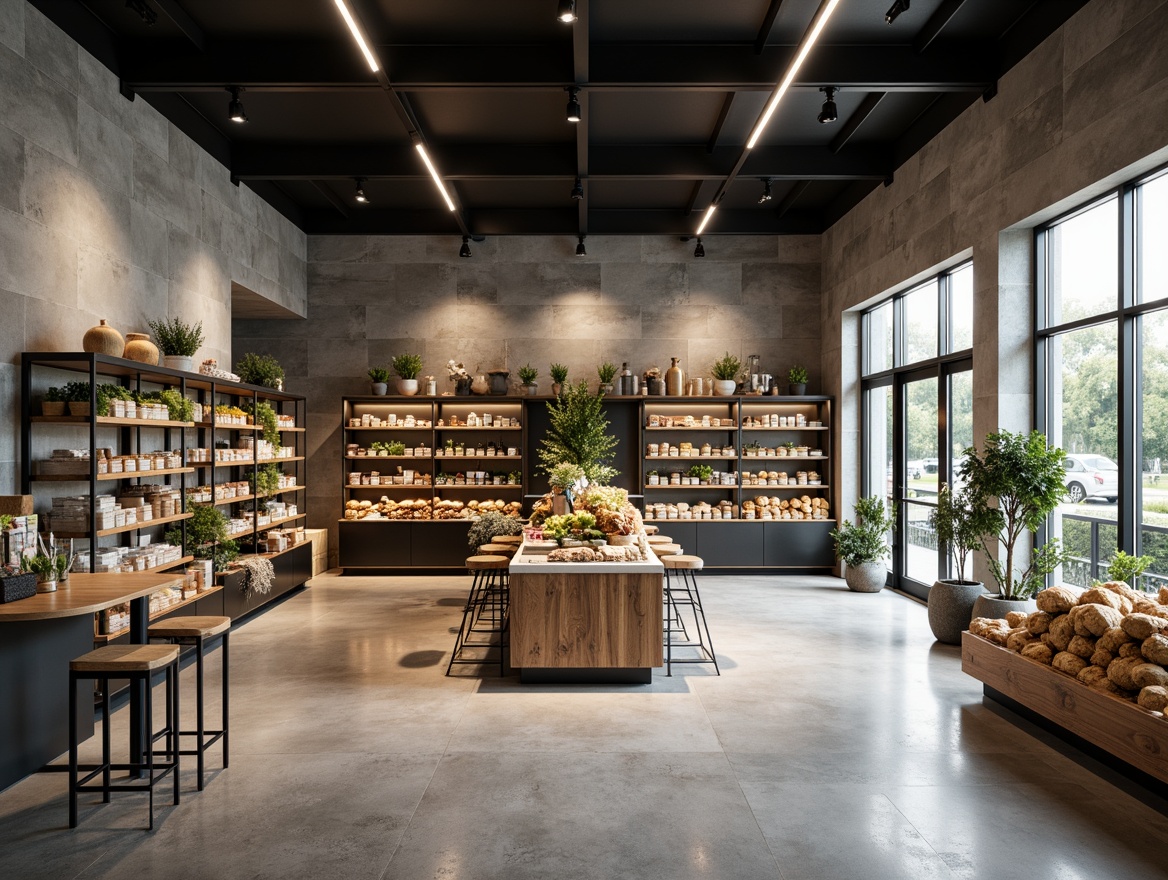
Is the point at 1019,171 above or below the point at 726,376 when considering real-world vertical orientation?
above

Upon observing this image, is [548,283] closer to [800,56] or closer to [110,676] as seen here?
[800,56]

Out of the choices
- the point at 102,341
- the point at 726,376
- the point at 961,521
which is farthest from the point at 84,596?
the point at 726,376

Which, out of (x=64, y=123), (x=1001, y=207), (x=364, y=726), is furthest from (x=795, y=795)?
(x=64, y=123)

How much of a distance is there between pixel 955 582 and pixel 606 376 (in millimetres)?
5244

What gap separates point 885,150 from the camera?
8.12 meters

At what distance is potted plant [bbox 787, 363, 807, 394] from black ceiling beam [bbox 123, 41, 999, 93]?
4637 millimetres

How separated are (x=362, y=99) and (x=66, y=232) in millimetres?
2829

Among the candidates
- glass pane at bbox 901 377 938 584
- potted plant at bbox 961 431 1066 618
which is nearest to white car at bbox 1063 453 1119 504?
potted plant at bbox 961 431 1066 618

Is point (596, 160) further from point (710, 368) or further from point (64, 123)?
point (64, 123)

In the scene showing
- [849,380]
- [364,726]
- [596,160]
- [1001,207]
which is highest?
[596,160]

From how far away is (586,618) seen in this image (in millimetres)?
5137

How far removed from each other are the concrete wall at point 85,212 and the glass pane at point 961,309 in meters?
7.24

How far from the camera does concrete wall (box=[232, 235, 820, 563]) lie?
10617mm

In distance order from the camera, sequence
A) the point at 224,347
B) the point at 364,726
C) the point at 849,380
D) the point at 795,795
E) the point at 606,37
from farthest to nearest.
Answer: the point at 849,380, the point at 224,347, the point at 606,37, the point at 364,726, the point at 795,795
